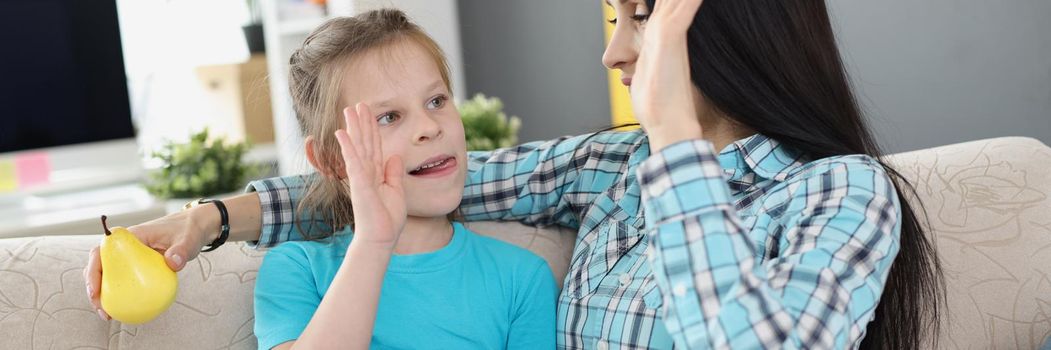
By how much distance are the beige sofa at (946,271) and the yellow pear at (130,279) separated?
212mm

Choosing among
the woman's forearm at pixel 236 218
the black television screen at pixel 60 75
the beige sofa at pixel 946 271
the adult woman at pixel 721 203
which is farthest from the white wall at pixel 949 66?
the black television screen at pixel 60 75

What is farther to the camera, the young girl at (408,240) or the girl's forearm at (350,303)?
the young girl at (408,240)

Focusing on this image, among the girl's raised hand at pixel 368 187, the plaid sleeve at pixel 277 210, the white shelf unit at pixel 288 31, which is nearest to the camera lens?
the girl's raised hand at pixel 368 187

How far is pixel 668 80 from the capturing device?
3.61 feet

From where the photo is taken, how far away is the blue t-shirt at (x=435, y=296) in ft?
4.61

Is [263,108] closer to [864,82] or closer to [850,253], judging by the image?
[864,82]

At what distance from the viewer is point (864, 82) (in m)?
2.95

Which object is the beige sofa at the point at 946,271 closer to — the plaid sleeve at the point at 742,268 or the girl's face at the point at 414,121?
the girl's face at the point at 414,121

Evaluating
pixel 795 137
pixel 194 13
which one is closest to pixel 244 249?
pixel 795 137

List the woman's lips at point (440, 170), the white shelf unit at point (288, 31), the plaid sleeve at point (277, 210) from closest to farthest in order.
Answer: the woman's lips at point (440, 170)
the plaid sleeve at point (277, 210)
the white shelf unit at point (288, 31)

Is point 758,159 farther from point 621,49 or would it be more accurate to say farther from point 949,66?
point 949,66

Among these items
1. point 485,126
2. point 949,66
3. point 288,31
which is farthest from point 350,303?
point 288,31

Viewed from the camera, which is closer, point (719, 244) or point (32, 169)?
point (719, 244)

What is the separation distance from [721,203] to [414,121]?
47 cm
